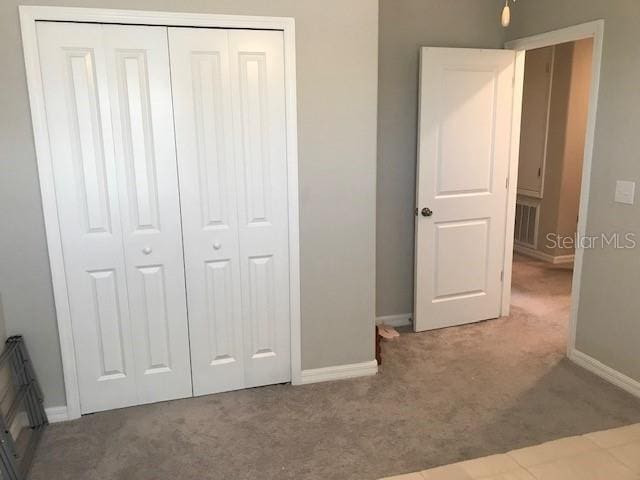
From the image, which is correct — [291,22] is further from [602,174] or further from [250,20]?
[602,174]

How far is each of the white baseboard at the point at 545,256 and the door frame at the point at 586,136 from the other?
1.87 meters

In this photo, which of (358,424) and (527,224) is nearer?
(358,424)

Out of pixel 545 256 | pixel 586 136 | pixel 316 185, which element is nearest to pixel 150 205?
pixel 316 185

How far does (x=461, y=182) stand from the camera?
147 inches

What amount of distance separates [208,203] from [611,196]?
2271mm

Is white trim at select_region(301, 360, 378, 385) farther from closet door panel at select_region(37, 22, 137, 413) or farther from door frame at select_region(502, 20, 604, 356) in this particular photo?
door frame at select_region(502, 20, 604, 356)

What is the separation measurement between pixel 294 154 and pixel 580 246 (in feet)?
6.08

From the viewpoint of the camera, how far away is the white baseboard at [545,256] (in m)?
5.64

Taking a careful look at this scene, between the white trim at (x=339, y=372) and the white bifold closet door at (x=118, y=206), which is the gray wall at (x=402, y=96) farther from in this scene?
the white bifold closet door at (x=118, y=206)

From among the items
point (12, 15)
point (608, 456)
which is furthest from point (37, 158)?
point (608, 456)

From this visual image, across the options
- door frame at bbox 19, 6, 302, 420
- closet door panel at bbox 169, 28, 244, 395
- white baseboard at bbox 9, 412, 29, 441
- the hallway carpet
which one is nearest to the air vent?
the hallway carpet

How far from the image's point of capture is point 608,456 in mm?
1596

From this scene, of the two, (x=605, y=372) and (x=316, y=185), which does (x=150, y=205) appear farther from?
(x=605, y=372)

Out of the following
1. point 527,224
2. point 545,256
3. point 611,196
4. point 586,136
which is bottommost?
point 545,256
